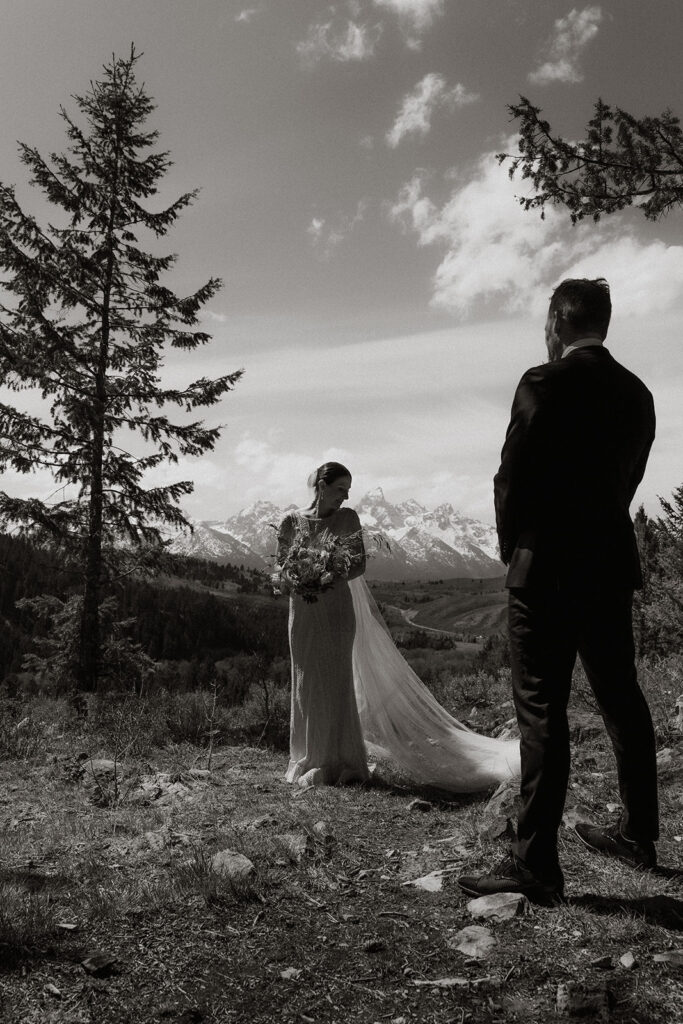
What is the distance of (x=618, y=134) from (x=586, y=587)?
25.8 ft

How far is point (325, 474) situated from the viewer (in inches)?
295

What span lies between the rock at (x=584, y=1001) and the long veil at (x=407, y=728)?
4.20m

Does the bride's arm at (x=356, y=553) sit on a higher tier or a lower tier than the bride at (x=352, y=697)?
higher

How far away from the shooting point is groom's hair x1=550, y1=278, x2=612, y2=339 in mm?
3787

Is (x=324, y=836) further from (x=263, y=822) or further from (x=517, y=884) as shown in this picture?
(x=517, y=884)

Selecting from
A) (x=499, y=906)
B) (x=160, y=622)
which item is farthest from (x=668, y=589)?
(x=160, y=622)

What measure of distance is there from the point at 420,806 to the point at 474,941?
122 inches

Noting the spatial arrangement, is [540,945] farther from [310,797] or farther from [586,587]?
[310,797]

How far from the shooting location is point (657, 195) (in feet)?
29.5

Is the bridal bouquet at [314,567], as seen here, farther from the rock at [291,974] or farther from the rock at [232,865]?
the rock at [291,974]

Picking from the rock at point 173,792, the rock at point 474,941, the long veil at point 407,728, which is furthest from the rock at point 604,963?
the rock at point 173,792

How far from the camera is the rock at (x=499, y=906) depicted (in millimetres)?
3229

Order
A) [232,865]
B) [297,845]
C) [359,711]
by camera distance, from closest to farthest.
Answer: [232,865]
[297,845]
[359,711]

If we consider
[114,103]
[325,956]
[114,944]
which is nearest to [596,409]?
[325,956]
